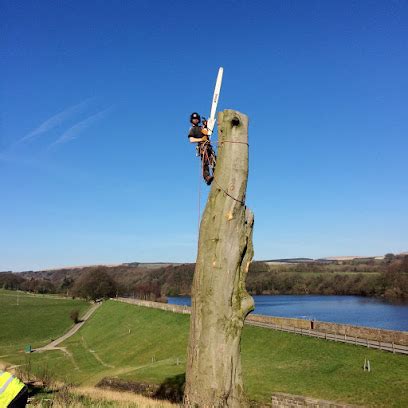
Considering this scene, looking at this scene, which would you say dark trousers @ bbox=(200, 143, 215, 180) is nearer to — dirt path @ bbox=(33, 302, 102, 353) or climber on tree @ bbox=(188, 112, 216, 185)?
climber on tree @ bbox=(188, 112, 216, 185)

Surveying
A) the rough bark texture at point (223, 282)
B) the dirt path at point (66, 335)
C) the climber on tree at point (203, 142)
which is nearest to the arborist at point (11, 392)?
the rough bark texture at point (223, 282)

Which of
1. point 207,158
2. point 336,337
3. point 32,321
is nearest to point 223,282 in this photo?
point 207,158

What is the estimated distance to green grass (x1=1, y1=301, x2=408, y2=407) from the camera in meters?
19.1

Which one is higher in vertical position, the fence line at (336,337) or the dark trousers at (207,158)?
the dark trousers at (207,158)

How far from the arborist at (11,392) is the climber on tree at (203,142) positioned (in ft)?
12.4

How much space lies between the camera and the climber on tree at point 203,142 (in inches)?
270

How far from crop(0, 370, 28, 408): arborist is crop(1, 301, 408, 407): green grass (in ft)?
49.2

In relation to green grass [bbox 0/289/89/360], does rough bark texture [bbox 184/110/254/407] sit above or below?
above

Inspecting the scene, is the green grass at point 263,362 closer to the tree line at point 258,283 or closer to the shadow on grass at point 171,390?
the shadow on grass at point 171,390

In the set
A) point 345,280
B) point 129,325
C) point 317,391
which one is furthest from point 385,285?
point 317,391

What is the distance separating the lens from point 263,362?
27281 millimetres

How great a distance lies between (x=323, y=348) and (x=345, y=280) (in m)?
82.4

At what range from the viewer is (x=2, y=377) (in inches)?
187

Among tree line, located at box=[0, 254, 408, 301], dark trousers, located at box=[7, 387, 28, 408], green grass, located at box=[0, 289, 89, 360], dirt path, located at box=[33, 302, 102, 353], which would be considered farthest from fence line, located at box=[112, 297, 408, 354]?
tree line, located at box=[0, 254, 408, 301]
